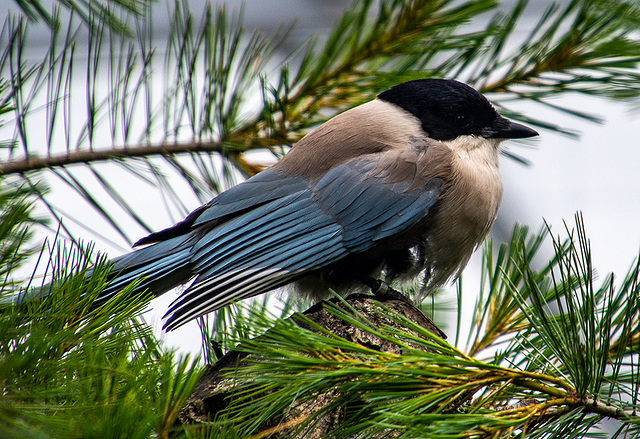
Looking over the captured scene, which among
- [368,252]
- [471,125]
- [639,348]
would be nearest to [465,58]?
[471,125]

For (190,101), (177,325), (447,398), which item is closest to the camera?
(447,398)

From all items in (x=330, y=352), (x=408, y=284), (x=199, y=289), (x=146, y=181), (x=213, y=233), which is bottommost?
(x=408, y=284)

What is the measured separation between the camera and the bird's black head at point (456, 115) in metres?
2.61

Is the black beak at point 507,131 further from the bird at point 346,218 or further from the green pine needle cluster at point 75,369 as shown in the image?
the green pine needle cluster at point 75,369

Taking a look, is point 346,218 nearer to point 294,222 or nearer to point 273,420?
point 294,222

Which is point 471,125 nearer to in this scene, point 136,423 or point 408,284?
point 408,284

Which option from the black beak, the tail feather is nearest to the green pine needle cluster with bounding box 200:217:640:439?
the tail feather

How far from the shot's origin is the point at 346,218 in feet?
7.53

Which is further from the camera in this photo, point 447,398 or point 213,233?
point 213,233

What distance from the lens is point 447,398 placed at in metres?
1.27

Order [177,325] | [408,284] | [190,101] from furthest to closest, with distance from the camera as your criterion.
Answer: [408,284]
[190,101]
[177,325]

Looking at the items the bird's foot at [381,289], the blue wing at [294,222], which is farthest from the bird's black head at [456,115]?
the bird's foot at [381,289]

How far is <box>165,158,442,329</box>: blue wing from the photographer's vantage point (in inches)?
84.0

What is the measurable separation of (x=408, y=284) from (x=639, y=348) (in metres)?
0.94
